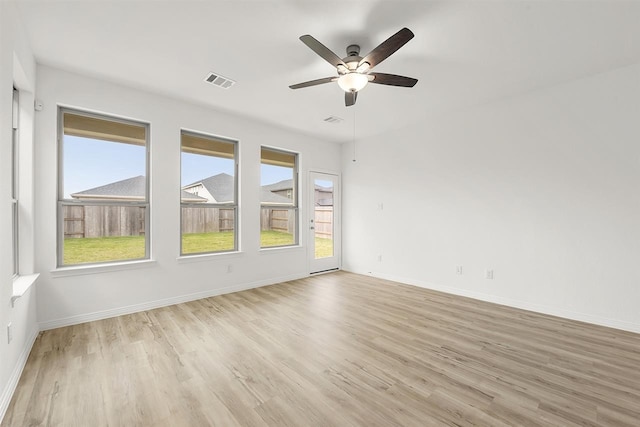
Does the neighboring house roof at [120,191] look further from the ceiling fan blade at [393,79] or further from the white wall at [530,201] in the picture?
the white wall at [530,201]

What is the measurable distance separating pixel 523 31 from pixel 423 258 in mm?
3302

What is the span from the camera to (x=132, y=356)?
2.40 meters

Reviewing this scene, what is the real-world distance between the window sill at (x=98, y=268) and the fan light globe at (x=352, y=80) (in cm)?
320

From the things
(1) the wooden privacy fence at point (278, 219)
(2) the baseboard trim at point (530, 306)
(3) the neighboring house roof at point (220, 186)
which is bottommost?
(2) the baseboard trim at point (530, 306)

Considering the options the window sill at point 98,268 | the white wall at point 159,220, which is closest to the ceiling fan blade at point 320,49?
the white wall at point 159,220

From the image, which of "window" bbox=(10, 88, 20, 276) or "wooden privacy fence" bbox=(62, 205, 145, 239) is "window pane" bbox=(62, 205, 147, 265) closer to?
"wooden privacy fence" bbox=(62, 205, 145, 239)

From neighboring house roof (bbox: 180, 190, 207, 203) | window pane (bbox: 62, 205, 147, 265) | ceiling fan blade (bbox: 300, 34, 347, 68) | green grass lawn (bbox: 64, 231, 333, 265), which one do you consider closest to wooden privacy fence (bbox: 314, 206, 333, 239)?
green grass lawn (bbox: 64, 231, 333, 265)

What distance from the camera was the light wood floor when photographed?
5.67 ft

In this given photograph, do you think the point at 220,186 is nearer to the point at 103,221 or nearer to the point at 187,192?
the point at 187,192

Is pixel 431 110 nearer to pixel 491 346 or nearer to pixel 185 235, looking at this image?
pixel 491 346

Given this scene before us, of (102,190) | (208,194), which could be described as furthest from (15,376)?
(208,194)

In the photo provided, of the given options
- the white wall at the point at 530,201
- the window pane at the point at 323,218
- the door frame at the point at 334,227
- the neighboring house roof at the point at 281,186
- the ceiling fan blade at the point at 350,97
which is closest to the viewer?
the ceiling fan blade at the point at 350,97

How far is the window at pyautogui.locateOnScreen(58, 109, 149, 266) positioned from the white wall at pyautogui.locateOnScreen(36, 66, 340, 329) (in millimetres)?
161

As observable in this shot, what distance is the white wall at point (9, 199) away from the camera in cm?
176
